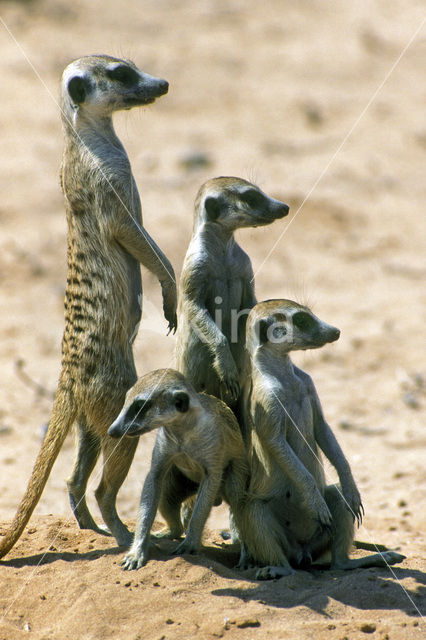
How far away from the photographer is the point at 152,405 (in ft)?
12.7

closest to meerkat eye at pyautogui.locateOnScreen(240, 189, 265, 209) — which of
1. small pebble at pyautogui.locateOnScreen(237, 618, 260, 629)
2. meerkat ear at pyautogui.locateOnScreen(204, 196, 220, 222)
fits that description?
meerkat ear at pyautogui.locateOnScreen(204, 196, 220, 222)

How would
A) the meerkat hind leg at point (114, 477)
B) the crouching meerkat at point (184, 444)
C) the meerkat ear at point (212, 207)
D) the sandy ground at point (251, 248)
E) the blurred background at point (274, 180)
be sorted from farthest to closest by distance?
the blurred background at point (274, 180) < the meerkat ear at point (212, 207) < the meerkat hind leg at point (114, 477) < the crouching meerkat at point (184, 444) < the sandy ground at point (251, 248)

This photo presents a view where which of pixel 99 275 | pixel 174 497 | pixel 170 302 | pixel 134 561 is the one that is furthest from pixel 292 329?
pixel 134 561

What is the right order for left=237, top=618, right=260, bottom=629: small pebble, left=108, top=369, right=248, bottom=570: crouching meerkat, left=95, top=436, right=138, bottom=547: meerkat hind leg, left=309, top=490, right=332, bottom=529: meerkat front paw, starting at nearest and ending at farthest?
left=237, top=618, right=260, bottom=629: small pebble → left=108, top=369, right=248, bottom=570: crouching meerkat → left=309, top=490, right=332, bottom=529: meerkat front paw → left=95, top=436, right=138, bottom=547: meerkat hind leg

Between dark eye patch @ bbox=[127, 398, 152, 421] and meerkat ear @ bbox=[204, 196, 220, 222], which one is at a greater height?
meerkat ear @ bbox=[204, 196, 220, 222]

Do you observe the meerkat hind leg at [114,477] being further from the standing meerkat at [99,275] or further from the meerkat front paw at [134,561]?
the meerkat front paw at [134,561]

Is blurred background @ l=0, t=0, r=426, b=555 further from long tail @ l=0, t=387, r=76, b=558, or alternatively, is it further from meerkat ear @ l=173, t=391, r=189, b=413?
long tail @ l=0, t=387, r=76, b=558

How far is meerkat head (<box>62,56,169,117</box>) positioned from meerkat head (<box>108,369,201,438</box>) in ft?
4.63

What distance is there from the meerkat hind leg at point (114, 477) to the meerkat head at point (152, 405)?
15.0 inches

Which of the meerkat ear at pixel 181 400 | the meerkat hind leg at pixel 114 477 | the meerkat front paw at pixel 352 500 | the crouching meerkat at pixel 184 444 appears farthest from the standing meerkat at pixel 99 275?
the meerkat front paw at pixel 352 500

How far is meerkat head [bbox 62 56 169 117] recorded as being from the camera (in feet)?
14.3

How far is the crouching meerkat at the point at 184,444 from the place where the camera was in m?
3.87

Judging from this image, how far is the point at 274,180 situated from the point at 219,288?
6417 mm

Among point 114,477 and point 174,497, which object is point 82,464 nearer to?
point 114,477
